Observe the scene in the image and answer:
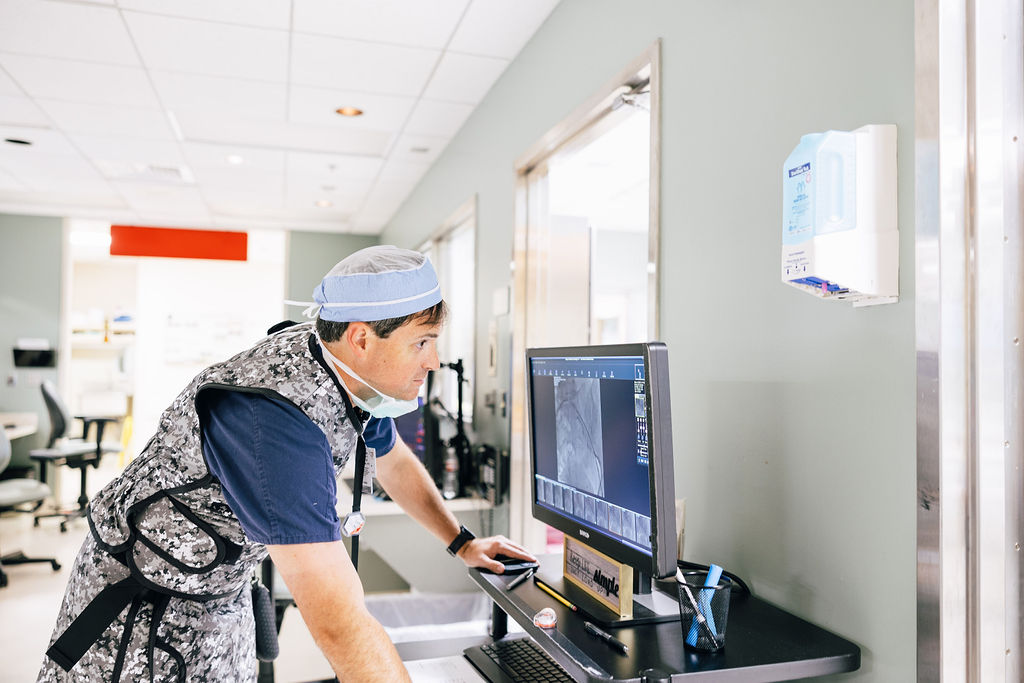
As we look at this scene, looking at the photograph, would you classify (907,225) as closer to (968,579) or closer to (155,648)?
(968,579)

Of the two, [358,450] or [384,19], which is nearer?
[358,450]

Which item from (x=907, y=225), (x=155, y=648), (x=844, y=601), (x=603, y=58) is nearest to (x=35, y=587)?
(x=155, y=648)

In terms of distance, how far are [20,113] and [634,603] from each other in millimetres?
4126

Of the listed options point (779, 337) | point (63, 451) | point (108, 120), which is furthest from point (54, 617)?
point (779, 337)

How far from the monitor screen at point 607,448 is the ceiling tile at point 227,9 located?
1.88 m

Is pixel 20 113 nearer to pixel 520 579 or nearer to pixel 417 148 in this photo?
pixel 417 148

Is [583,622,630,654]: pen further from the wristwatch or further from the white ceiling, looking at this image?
the white ceiling

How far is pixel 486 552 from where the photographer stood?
1580 mm

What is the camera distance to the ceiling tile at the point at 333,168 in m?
4.66

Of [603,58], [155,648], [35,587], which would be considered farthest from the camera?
[35,587]

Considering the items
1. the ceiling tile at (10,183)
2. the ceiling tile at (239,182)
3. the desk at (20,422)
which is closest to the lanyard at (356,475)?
the ceiling tile at (239,182)

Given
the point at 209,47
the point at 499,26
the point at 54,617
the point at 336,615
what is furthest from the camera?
the point at 54,617

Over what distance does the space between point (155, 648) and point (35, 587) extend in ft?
12.5

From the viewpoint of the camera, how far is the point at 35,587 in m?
4.29
